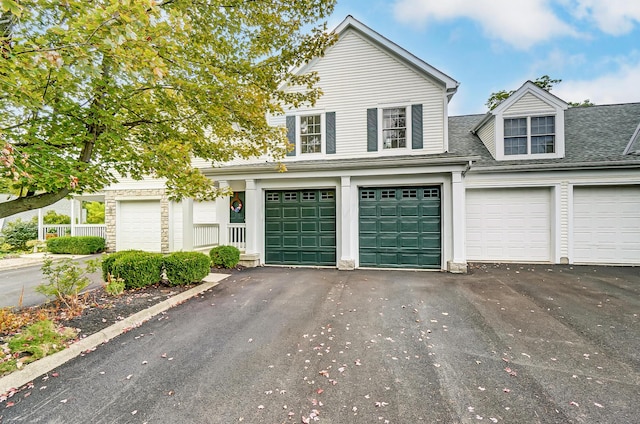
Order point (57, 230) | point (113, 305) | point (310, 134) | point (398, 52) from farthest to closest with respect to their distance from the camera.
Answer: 1. point (57, 230)
2. point (310, 134)
3. point (398, 52)
4. point (113, 305)

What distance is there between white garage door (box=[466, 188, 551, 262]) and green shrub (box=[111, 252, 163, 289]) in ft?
31.5

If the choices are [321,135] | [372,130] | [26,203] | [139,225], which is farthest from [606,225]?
[139,225]

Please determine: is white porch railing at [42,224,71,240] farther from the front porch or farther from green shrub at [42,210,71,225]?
green shrub at [42,210,71,225]

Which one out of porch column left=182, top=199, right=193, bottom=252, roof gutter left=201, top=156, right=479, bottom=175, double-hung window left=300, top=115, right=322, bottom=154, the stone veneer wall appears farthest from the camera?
the stone veneer wall

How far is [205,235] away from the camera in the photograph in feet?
34.5

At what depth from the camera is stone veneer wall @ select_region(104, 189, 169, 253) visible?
40.5ft

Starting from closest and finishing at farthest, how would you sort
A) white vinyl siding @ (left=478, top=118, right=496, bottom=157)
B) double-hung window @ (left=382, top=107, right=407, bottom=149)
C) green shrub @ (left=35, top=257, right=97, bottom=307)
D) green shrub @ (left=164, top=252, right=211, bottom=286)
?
green shrub @ (left=35, top=257, right=97, bottom=307) → green shrub @ (left=164, top=252, right=211, bottom=286) → double-hung window @ (left=382, top=107, right=407, bottom=149) → white vinyl siding @ (left=478, top=118, right=496, bottom=157)

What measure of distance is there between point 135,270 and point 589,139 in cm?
1467

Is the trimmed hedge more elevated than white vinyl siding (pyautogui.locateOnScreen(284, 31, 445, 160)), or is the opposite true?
white vinyl siding (pyautogui.locateOnScreen(284, 31, 445, 160))

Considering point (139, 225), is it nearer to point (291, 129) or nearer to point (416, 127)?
point (291, 129)

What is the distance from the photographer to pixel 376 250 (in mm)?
8477

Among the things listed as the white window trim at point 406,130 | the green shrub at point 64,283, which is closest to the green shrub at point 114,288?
the green shrub at point 64,283

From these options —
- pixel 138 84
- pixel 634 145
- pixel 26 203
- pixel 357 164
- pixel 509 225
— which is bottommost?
pixel 509 225

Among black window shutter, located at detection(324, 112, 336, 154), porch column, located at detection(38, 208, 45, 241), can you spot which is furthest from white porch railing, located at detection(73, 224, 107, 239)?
black window shutter, located at detection(324, 112, 336, 154)
